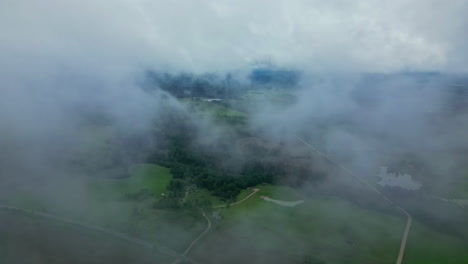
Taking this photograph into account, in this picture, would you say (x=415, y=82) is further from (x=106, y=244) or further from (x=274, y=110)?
(x=106, y=244)

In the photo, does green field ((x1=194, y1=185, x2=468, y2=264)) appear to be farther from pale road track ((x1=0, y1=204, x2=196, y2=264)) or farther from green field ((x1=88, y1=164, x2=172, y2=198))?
green field ((x1=88, y1=164, x2=172, y2=198))

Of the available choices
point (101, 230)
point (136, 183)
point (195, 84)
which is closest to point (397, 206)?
point (136, 183)

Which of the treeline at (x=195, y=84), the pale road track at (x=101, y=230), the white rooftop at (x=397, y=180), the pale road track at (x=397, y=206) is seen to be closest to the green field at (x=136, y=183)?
the pale road track at (x=101, y=230)

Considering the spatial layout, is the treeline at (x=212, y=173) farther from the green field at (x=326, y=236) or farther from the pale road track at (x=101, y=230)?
the pale road track at (x=101, y=230)

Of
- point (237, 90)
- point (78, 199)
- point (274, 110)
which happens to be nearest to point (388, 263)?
point (78, 199)

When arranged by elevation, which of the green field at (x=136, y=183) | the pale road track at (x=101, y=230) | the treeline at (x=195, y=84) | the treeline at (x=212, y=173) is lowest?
the pale road track at (x=101, y=230)

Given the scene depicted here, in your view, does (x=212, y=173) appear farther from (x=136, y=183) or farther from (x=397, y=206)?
(x=397, y=206)

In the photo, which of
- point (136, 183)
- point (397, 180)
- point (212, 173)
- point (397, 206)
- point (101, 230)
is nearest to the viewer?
point (101, 230)

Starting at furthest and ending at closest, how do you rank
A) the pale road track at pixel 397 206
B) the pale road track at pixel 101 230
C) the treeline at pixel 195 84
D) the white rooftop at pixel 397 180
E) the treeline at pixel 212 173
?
the treeline at pixel 195 84
the white rooftop at pixel 397 180
the treeline at pixel 212 173
the pale road track at pixel 397 206
the pale road track at pixel 101 230

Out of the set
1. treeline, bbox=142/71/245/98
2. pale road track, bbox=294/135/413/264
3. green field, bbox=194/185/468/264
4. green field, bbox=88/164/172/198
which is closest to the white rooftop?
pale road track, bbox=294/135/413/264

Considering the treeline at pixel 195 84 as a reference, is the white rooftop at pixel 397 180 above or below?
below

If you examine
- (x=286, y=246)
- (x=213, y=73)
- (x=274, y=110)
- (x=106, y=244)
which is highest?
(x=213, y=73)
